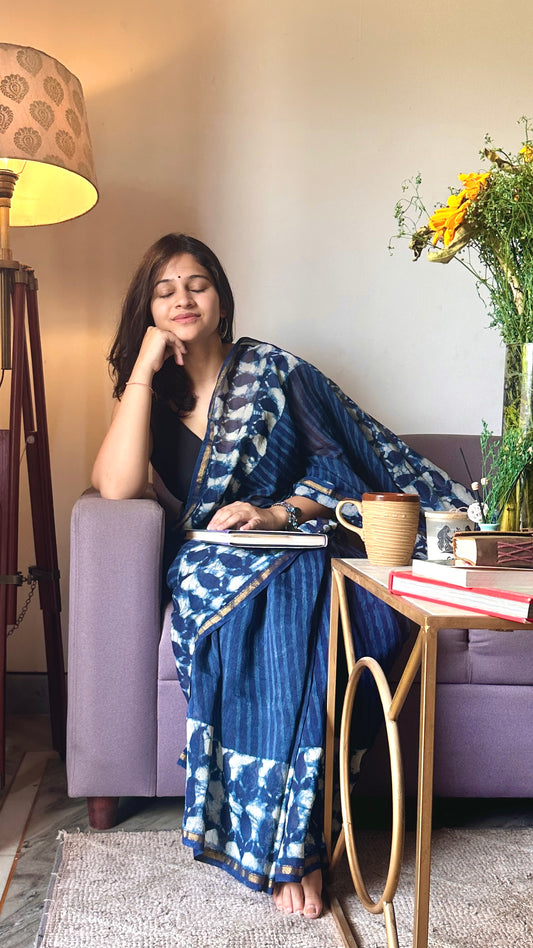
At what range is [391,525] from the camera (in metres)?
1.14

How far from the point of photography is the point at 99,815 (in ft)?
5.29

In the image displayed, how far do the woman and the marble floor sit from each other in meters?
0.28

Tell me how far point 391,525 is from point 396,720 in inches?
10.5

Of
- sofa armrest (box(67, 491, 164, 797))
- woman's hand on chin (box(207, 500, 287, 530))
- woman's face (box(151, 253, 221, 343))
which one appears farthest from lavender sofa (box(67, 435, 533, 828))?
woman's face (box(151, 253, 221, 343))

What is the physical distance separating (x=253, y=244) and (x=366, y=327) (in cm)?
40

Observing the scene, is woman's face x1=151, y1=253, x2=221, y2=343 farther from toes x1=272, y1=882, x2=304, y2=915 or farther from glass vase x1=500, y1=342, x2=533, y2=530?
toes x1=272, y1=882, x2=304, y2=915

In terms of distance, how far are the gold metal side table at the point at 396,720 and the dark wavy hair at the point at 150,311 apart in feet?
2.65

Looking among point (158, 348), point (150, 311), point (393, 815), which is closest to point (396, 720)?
point (393, 815)

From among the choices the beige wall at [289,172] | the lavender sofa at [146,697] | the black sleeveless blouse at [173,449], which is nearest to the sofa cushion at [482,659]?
the lavender sofa at [146,697]

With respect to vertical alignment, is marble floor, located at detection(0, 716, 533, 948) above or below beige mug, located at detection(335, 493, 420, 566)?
below

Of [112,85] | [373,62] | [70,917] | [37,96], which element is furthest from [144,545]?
[373,62]

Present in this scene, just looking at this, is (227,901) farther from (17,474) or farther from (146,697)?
(17,474)

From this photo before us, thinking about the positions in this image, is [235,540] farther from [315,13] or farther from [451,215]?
[315,13]

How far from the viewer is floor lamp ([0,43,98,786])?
1.75 m
